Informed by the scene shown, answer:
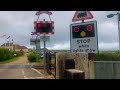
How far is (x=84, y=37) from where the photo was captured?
4.12 m

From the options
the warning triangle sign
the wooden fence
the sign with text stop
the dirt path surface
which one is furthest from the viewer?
the dirt path surface

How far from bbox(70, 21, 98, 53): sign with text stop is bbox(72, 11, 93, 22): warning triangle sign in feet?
0.30

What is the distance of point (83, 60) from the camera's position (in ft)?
19.9

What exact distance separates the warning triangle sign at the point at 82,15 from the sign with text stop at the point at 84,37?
0.09 m

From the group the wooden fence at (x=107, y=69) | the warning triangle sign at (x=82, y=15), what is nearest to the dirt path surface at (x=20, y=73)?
the wooden fence at (x=107, y=69)

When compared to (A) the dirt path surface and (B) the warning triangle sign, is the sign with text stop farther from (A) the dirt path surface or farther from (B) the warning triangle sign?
(A) the dirt path surface

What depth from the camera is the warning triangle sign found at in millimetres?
3715

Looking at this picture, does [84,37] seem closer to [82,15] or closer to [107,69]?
[82,15]

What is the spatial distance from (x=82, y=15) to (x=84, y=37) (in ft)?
1.33

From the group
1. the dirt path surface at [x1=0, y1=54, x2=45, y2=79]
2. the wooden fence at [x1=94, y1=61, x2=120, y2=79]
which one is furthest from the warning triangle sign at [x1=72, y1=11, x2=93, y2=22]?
A: the dirt path surface at [x1=0, y1=54, x2=45, y2=79]

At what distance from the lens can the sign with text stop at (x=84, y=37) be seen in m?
3.92
